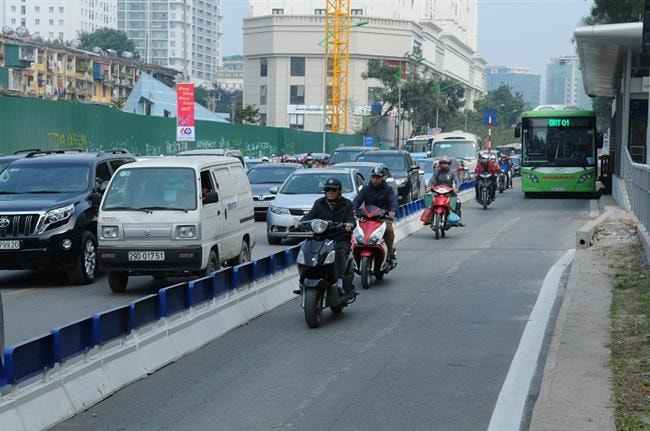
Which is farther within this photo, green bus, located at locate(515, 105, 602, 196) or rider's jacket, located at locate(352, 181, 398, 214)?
green bus, located at locate(515, 105, 602, 196)

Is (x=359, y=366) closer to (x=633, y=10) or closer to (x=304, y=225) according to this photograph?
(x=304, y=225)

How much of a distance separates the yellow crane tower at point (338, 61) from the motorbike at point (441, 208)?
8799 cm

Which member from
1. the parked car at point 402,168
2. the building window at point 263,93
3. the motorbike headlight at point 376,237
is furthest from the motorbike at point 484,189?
the building window at point 263,93

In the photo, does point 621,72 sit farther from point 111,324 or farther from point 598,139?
point 111,324

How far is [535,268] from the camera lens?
64.6 feet

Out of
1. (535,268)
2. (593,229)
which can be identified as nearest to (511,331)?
(535,268)

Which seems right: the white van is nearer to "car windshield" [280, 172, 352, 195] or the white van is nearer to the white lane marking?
the white lane marking

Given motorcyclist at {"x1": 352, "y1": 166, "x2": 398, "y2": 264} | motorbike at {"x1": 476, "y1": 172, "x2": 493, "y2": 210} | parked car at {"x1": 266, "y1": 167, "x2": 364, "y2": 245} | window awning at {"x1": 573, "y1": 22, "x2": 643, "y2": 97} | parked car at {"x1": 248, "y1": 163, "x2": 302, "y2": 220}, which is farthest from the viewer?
motorbike at {"x1": 476, "y1": 172, "x2": 493, "y2": 210}

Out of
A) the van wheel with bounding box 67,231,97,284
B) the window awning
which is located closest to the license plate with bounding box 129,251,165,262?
the van wheel with bounding box 67,231,97,284

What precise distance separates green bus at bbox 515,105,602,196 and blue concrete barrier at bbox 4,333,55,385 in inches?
1443

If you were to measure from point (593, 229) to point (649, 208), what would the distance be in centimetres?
375

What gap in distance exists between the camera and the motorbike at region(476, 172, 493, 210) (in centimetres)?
3753

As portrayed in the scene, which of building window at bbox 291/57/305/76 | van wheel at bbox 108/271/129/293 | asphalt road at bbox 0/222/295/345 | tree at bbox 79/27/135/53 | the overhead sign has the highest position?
tree at bbox 79/27/135/53

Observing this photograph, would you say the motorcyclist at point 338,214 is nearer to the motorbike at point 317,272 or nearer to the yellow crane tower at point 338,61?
the motorbike at point 317,272
